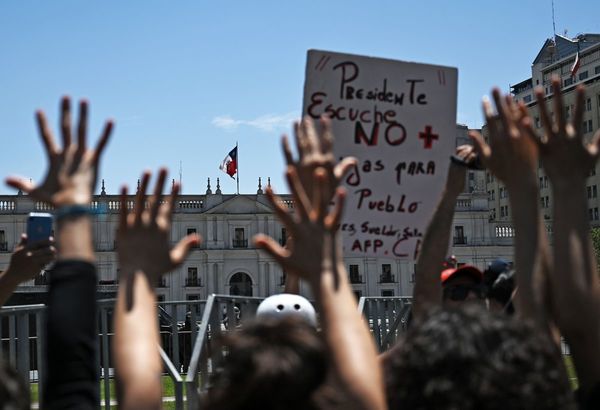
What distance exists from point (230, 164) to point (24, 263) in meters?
58.4

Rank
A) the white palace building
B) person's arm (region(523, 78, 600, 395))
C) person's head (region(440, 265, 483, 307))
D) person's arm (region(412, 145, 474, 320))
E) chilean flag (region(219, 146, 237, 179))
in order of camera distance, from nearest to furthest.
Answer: person's arm (region(523, 78, 600, 395)) < person's arm (region(412, 145, 474, 320)) < person's head (region(440, 265, 483, 307)) < chilean flag (region(219, 146, 237, 179)) < the white palace building

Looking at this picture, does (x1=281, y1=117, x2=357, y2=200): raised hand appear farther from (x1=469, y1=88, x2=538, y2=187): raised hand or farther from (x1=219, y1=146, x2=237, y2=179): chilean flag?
(x1=219, y1=146, x2=237, y2=179): chilean flag

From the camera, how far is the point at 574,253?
230 cm

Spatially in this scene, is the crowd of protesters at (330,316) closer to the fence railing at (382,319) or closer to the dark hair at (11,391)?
the dark hair at (11,391)

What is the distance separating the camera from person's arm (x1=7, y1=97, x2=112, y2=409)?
1.96 meters

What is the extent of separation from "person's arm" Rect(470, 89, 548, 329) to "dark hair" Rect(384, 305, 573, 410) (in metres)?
0.58

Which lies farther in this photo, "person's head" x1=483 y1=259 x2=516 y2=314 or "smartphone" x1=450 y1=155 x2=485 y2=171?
"person's head" x1=483 y1=259 x2=516 y2=314

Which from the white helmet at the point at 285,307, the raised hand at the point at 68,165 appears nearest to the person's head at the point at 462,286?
the white helmet at the point at 285,307

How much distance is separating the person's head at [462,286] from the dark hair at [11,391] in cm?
240

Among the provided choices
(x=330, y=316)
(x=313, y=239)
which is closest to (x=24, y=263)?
(x=313, y=239)

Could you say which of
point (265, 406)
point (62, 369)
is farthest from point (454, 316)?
point (62, 369)

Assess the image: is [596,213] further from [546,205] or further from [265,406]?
[265,406]

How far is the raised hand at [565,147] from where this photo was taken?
244cm

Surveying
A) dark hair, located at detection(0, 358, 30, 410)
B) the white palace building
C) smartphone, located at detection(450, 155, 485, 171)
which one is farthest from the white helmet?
the white palace building
